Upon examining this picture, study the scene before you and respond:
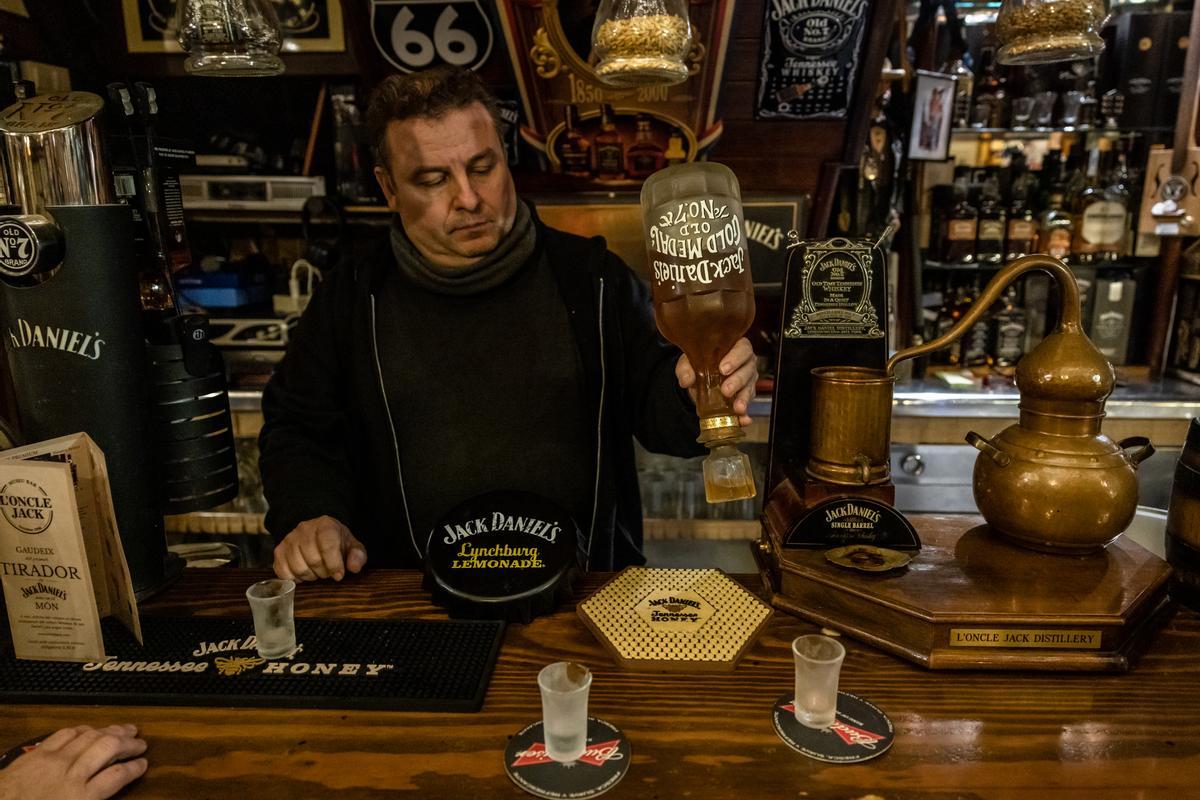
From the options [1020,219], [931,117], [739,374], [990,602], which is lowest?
[990,602]

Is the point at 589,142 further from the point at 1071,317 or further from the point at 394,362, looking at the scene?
the point at 1071,317

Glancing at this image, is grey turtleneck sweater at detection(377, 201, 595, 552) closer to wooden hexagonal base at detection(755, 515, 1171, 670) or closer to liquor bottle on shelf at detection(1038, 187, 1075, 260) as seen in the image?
wooden hexagonal base at detection(755, 515, 1171, 670)

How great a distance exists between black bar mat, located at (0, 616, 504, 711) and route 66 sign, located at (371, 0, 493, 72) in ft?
7.89

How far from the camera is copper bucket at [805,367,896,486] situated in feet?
4.09

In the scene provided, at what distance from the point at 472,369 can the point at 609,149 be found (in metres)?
1.44

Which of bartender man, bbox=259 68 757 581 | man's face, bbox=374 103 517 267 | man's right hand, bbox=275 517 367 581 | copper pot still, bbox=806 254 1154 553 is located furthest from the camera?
bartender man, bbox=259 68 757 581

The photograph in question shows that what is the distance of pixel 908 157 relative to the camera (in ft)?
10.5

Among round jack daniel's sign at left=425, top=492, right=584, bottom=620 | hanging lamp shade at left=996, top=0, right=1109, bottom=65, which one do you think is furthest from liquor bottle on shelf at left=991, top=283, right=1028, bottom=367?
round jack daniel's sign at left=425, top=492, right=584, bottom=620

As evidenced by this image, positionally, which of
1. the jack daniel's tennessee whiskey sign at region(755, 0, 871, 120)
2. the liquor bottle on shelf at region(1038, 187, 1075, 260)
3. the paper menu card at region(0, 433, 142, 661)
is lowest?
Answer: the paper menu card at region(0, 433, 142, 661)

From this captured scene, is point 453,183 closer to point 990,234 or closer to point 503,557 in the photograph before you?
point 503,557

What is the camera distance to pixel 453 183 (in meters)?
1.78

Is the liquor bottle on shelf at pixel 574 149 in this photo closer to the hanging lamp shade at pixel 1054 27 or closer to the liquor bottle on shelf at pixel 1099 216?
the hanging lamp shade at pixel 1054 27

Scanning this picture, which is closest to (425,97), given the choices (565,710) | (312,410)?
(312,410)

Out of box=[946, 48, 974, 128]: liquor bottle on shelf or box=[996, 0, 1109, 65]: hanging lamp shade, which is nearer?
box=[996, 0, 1109, 65]: hanging lamp shade
